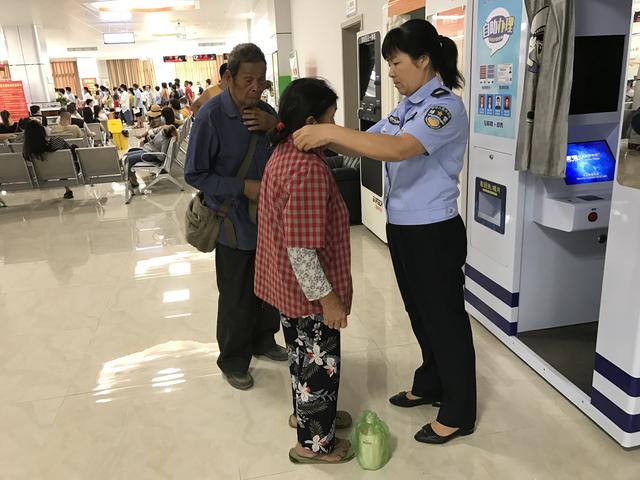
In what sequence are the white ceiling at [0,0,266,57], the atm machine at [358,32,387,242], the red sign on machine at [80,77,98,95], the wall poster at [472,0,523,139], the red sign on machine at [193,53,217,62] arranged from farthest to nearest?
the red sign on machine at [193,53,217,62], the red sign on machine at [80,77,98,95], the white ceiling at [0,0,266,57], the atm machine at [358,32,387,242], the wall poster at [472,0,523,139]

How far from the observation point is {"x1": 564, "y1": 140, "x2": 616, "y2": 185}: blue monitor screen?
255 centimetres

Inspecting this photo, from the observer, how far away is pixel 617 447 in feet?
6.86

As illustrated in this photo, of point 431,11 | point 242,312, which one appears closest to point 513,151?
point 431,11

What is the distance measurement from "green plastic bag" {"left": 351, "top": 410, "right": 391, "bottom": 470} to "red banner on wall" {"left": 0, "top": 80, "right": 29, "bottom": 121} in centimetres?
1502

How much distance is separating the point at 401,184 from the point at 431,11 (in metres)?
1.97

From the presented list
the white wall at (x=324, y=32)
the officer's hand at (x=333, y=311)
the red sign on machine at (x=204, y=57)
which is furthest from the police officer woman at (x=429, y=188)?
the red sign on machine at (x=204, y=57)

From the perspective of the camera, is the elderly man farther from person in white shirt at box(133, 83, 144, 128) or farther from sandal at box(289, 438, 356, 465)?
person in white shirt at box(133, 83, 144, 128)

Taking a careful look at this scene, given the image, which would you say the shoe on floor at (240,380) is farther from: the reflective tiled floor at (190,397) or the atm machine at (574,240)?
the atm machine at (574,240)

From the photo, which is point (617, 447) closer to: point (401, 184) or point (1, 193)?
point (401, 184)

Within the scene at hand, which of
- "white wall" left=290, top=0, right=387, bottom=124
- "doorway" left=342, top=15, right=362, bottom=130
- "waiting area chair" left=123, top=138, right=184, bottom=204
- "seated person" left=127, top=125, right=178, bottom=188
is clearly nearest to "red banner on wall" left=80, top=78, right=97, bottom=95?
"white wall" left=290, top=0, right=387, bottom=124

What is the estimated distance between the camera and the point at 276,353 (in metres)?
2.86

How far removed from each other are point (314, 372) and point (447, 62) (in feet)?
3.96

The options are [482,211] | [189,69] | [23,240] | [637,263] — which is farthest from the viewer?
[189,69]

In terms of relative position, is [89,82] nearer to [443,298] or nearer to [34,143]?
[34,143]
